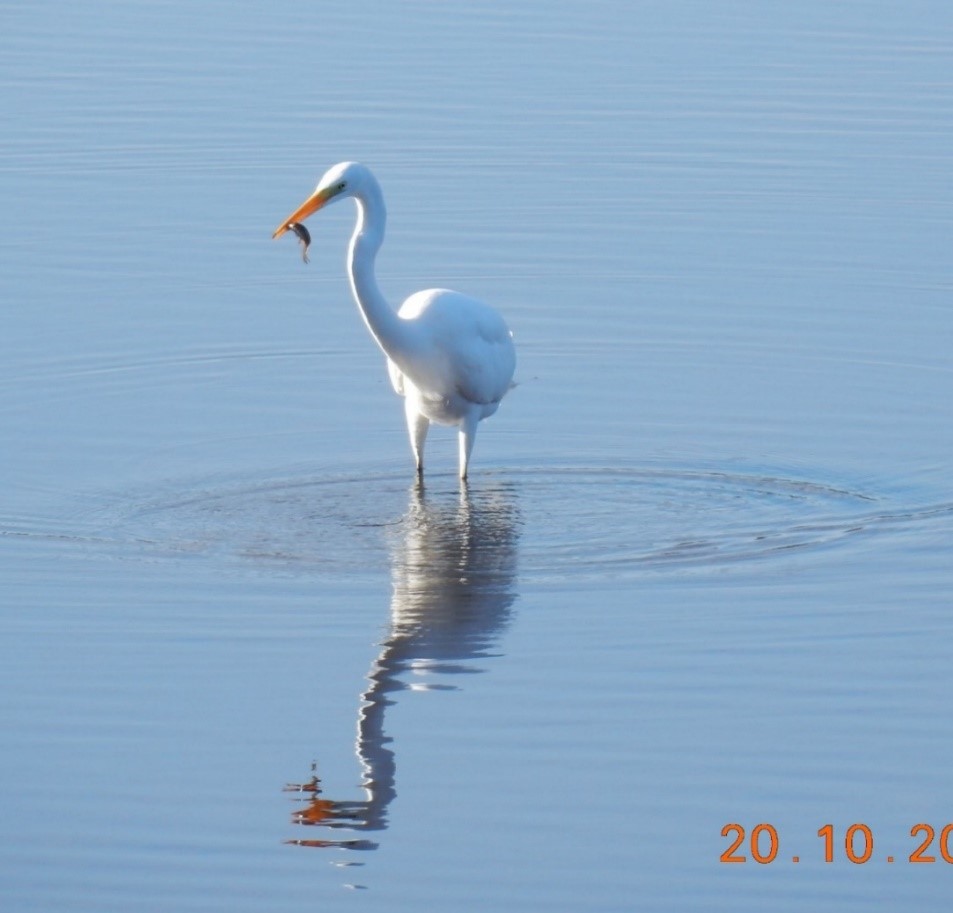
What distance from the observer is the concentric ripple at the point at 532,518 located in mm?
10453

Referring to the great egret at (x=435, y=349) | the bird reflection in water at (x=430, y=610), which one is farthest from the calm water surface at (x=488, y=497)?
the great egret at (x=435, y=349)

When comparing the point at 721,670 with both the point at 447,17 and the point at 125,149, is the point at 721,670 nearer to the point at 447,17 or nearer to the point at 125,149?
the point at 125,149

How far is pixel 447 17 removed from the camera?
2655 cm

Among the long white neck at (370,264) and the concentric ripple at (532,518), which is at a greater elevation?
the long white neck at (370,264)

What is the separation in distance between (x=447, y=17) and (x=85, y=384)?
14065mm

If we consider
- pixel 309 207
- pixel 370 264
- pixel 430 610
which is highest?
pixel 309 207

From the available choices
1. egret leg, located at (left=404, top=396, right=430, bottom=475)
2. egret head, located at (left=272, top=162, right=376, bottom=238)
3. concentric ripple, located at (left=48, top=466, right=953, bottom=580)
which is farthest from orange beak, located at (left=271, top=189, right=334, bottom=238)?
egret leg, located at (left=404, top=396, right=430, bottom=475)

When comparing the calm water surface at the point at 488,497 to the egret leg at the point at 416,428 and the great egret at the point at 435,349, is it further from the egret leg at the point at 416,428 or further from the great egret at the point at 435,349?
the great egret at the point at 435,349

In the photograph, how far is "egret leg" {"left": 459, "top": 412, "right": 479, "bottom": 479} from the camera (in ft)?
39.5

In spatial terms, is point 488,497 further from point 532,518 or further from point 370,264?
point 370,264

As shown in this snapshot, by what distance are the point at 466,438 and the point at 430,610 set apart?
248cm

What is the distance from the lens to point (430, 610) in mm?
9766

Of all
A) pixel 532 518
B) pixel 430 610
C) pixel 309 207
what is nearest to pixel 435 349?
pixel 532 518

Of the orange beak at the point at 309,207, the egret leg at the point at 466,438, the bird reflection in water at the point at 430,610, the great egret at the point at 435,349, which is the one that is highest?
the orange beak at the point at 309,207
